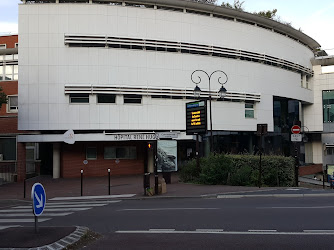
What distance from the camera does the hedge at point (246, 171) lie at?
70.4 feet

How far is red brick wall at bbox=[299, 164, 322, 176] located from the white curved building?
8.32 m

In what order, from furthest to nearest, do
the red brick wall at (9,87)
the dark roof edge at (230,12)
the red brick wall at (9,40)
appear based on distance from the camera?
the red brick wall at (9,40) → the red brick wall at (9,87) → the dark roof edge at (230,12)

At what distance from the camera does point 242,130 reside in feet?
124

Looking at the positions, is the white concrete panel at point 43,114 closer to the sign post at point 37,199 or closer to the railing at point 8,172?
the railing at point 8,172

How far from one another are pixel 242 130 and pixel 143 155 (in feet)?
33.1

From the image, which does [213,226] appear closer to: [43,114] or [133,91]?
[133,91]

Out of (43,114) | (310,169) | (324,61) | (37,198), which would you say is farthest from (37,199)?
(324,61)

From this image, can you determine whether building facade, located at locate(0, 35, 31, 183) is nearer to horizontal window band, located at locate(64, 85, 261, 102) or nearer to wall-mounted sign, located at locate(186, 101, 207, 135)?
horizontal window band, located at locate(64, 85, 261, 102)

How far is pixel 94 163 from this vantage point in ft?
108

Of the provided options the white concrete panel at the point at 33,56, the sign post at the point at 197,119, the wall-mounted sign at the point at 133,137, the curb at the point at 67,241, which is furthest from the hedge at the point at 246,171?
the white concrete panel at the point at 33,56

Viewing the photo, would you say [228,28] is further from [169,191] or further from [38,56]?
[169,191]

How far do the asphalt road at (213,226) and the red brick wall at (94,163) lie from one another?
19038 millimetres

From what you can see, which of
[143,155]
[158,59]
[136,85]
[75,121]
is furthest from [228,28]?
[75,121]

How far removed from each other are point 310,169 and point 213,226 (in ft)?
128
